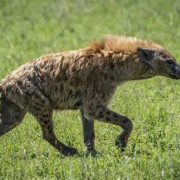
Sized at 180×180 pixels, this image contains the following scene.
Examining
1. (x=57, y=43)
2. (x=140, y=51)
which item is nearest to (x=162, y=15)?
(x=57, y=43)

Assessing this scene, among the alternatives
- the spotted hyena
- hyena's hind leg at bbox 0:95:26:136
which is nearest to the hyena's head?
the spotted hyena

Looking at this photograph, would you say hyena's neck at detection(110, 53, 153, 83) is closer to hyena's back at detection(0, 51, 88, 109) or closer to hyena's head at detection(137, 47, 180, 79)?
hyena's head at detection(137, 47, 180, 79)

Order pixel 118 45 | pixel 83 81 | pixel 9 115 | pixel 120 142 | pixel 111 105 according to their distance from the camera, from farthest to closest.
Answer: pixel 111 105, pixel 118 45, pixel 9 115, pixel 83 81, pixel 120 142

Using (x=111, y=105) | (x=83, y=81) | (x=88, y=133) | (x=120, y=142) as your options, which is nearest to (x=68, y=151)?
(x=88, y=133)

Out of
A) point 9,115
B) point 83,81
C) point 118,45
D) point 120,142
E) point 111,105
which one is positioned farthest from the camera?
point 111,105

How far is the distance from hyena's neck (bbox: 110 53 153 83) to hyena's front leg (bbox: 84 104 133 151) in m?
0.49

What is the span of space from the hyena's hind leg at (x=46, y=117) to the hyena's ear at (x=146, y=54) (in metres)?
1.26

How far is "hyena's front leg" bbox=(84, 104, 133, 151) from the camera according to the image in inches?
351

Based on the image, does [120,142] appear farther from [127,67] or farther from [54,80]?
[54,80]

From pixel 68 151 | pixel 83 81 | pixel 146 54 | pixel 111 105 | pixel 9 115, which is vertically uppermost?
pixel 146 54

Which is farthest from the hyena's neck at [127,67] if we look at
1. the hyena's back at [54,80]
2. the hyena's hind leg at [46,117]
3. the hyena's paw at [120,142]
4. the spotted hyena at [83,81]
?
the hyena's hind leg at [46,117]

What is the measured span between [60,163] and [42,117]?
0.95 metres

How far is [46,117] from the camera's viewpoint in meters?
9.02

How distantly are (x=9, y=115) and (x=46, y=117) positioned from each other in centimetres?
53
